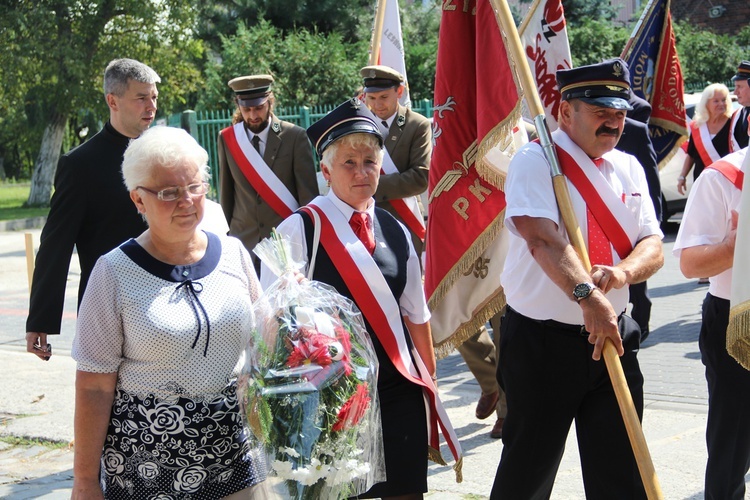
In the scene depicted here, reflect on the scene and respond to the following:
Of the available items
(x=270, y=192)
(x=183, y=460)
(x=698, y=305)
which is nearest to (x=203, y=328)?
(x=183, y=460)

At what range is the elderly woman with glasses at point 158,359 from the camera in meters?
3.03

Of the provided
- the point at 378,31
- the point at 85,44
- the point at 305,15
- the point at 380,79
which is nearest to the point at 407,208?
the point at 380,79

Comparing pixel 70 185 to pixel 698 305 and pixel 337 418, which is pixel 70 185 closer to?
pixel 337 418

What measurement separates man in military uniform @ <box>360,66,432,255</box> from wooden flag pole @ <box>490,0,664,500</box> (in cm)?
248

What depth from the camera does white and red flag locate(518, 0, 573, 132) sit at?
6613 millimetres

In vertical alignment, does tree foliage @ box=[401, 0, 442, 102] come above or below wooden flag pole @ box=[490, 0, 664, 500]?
above

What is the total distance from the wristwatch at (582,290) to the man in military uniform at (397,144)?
10.3ft

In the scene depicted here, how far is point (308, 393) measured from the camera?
119 inches

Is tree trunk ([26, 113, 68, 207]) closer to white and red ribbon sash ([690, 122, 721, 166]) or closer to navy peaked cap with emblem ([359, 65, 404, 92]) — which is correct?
white and red ribbon sash ([690, 122, 721, 166])

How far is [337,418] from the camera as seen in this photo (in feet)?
10.0

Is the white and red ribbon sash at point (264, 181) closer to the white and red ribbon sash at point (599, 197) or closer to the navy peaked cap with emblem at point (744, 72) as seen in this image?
the white and red ribbon sash at point (599, 197)

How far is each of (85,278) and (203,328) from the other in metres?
1.95

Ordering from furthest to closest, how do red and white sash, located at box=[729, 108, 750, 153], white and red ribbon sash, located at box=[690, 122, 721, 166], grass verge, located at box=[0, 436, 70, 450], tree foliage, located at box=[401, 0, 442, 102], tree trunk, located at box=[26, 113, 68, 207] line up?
tree trunk, located at box=[26, 113, 68, 207], tree foliage, located at box=[401, 0, 442, 102], white and red ribbon sash, located at box=[690, 122, 721, 166], red and white sash, located at box=[729, 108, 750, 153], grass verge, located at box=[0, 436, 70, 450]

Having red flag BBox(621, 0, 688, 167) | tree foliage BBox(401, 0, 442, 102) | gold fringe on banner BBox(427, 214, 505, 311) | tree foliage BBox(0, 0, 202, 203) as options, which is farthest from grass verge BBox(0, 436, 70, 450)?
tree foliage BBox(0, 0, 202, 203)
